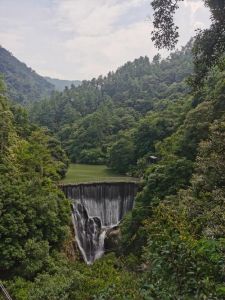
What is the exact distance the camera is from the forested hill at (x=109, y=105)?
147 ft

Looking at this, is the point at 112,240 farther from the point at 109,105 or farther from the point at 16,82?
the point at 16,82

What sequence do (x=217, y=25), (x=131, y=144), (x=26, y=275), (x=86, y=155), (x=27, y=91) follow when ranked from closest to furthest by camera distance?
(x=217, y=25), (x=26, y=275), (x=131, y=144), (x=86, y=155), (x=27, y=91)

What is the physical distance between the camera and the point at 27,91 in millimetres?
132250

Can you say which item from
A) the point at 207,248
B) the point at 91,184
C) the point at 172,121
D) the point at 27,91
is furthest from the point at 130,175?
the point at 27,91

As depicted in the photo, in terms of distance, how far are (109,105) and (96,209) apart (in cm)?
3661

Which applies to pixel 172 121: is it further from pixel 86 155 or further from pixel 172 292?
pixel 172 292

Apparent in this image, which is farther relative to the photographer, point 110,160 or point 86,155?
point 86,155

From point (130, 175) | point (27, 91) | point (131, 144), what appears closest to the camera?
point (130, 175)

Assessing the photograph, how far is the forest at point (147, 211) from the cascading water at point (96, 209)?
47.0 inches

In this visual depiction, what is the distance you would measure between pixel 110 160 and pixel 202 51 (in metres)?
28.8

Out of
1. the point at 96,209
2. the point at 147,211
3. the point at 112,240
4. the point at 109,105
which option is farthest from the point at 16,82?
the point at 147,211

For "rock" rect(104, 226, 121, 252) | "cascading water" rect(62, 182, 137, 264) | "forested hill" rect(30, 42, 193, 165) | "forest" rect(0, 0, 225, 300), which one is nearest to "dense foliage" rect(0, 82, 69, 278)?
"forest" rect(0, 0, 225, 300)

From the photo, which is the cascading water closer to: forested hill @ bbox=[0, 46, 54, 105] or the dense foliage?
the dense foliage

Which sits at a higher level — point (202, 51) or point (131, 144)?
point (202, 51)
